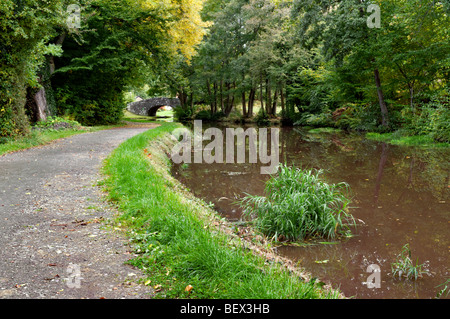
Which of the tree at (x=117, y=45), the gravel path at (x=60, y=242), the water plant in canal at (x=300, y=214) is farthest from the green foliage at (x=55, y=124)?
the water plant in canal at (x=300, y=214)

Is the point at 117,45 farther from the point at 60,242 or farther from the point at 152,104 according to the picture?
the point at 152,104

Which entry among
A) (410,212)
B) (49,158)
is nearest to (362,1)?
(410,212)

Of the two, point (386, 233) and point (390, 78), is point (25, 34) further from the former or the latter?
point (390, 78)

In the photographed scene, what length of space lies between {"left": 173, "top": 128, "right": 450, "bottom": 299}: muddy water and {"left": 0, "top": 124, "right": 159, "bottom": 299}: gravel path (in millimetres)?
2078

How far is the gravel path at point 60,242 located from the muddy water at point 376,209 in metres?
2.08

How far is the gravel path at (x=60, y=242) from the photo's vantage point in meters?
2.54

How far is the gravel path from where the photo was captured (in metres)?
2.54

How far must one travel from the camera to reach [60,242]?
11.0 ft

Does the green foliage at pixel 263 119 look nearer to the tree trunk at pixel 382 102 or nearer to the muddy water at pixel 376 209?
the tree trunk at pixel 382 102

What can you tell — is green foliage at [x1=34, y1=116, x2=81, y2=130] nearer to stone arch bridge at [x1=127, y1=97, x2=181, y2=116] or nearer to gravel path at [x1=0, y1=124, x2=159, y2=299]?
gravel path at [x1=0, y1=124, x2=159, y2=299]

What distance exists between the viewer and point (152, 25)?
1755 centimetres

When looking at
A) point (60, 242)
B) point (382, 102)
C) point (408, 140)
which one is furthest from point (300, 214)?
point (382, 102)

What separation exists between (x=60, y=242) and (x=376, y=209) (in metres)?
4.90

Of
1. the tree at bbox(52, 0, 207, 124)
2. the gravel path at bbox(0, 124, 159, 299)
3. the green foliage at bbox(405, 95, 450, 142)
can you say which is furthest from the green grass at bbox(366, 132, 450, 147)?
the gravel path at bbox(0, 124, 159, 299)
